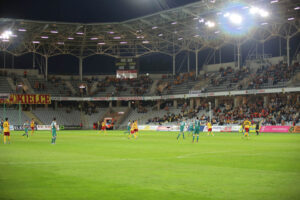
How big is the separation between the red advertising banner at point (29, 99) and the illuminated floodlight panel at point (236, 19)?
37.5 metres

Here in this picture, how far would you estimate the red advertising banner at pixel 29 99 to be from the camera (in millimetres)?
79938

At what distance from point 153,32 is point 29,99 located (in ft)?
90.6

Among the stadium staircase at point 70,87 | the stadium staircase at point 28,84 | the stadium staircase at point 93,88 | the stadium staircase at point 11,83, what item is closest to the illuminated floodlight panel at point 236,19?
the stadium staircase at point 93,88

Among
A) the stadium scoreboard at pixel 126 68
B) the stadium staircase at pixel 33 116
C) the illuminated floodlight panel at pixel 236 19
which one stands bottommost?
the stadium staircase at pixel 33 116

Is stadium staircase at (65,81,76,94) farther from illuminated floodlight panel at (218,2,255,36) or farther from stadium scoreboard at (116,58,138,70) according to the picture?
illuminated floodlight panel at (218,2,255,36)

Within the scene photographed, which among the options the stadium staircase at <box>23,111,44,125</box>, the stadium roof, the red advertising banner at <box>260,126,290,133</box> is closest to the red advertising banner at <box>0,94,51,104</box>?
the stadium staircase at <box>23,111,44,125</box>

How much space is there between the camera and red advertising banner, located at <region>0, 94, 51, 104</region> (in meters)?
79.9

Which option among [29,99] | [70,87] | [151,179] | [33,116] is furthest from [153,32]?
[151,179]

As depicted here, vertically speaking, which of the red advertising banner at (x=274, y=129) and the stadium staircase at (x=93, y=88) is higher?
the stadium staircase at (x=93, y=88)

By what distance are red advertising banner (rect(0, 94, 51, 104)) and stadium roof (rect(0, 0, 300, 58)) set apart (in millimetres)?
10247

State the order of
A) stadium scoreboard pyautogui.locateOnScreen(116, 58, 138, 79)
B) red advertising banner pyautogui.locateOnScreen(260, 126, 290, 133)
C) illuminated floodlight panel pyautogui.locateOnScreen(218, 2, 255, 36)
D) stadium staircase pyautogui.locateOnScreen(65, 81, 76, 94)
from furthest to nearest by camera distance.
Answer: stadium staircase pyautogui.locateOnScreen(65, 81, 76, 94), stadium scoreboard pyautogui.locateOnScreen(116, 58, 138, 79), red advertising banner pyautogui.locateOnScreen(260, 126, 290, 133), illuminated floodlight panel pyautogui.locateOnScreen(218, 2, 255, 36)

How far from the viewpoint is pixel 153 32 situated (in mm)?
79250

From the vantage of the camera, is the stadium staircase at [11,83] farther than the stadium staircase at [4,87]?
Yes

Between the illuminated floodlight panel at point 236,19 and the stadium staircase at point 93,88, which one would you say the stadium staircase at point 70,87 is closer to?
the stadium staircase at point 93,88
